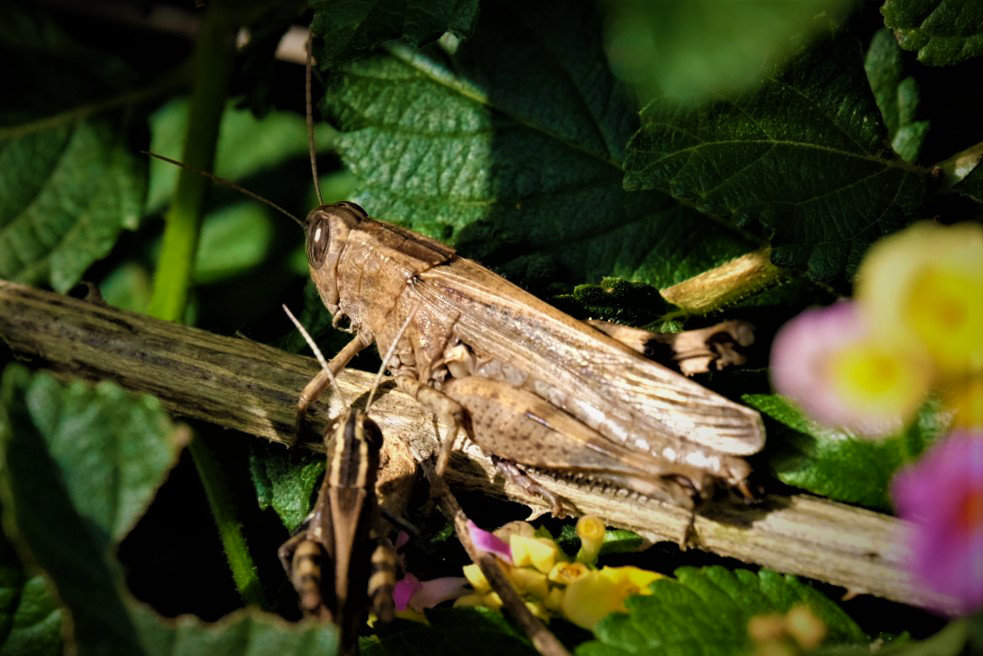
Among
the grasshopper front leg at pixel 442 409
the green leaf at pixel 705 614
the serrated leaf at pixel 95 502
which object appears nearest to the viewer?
the serrated leaf at pixel 95 502

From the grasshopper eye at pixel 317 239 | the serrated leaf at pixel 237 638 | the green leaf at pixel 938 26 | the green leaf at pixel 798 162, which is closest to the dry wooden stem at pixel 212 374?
the grasshopper eye at pixel 317 239

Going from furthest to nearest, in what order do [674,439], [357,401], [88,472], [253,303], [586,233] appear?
[253,303]
[586,233]
[357,401]
[674,439]
[88,472]

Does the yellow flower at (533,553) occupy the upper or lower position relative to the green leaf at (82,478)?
lower

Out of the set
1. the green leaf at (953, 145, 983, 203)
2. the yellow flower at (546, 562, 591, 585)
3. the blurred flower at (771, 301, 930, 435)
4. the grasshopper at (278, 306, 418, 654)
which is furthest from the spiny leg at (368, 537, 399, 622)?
the green leaf at (953, 145, 983, 203)

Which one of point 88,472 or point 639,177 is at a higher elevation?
point 639,177

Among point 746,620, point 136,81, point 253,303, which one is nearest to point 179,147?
point 136,81

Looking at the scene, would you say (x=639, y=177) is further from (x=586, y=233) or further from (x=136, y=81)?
(x=136, y=81)

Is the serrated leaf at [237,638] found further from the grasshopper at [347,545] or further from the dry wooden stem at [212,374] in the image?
the dry wooden stem at [212,374]
